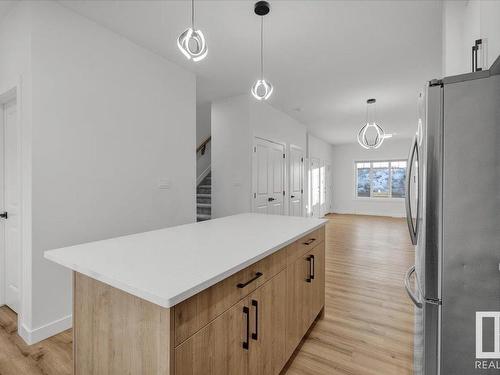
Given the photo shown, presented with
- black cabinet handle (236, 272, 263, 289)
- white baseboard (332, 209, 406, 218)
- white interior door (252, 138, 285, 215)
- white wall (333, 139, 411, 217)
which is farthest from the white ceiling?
white baseboard (332, 209, 406, 218)

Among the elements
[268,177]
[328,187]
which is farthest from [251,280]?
[328,187]

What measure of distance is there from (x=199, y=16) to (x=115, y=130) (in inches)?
52.8

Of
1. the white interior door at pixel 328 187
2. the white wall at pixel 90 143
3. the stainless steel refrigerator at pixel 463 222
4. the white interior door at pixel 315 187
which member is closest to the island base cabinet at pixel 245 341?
the stainless steel refrigerator at pixel 463 222

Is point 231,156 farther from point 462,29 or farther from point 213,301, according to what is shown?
point 213,301

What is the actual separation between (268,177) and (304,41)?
2522 millimetres

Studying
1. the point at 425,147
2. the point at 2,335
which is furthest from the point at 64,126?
the point at 425,147

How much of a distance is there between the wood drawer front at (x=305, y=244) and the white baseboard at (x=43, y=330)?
2.03 m

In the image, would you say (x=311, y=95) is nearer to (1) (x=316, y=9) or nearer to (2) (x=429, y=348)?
(1) (x=316, y=9)

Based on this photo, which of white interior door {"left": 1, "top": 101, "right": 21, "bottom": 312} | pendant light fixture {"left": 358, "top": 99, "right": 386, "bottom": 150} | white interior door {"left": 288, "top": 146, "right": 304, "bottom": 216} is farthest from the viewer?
white interior door {"left": 288, "top": 146, "right": 304, "bottom": 216}

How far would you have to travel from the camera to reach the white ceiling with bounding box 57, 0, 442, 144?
7.35 ft

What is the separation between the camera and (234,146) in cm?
446

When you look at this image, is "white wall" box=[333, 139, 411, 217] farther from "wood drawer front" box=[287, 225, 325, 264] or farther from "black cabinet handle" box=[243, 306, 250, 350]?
"black cabinet handle" box=[243, 306, 250, 350]

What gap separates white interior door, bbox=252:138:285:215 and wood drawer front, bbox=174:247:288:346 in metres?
3.13

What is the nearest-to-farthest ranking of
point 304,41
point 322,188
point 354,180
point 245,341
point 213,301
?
1. point 213,301
2. point 245,341
3. point 304,41
4. point 322,188
5. point 354,180
